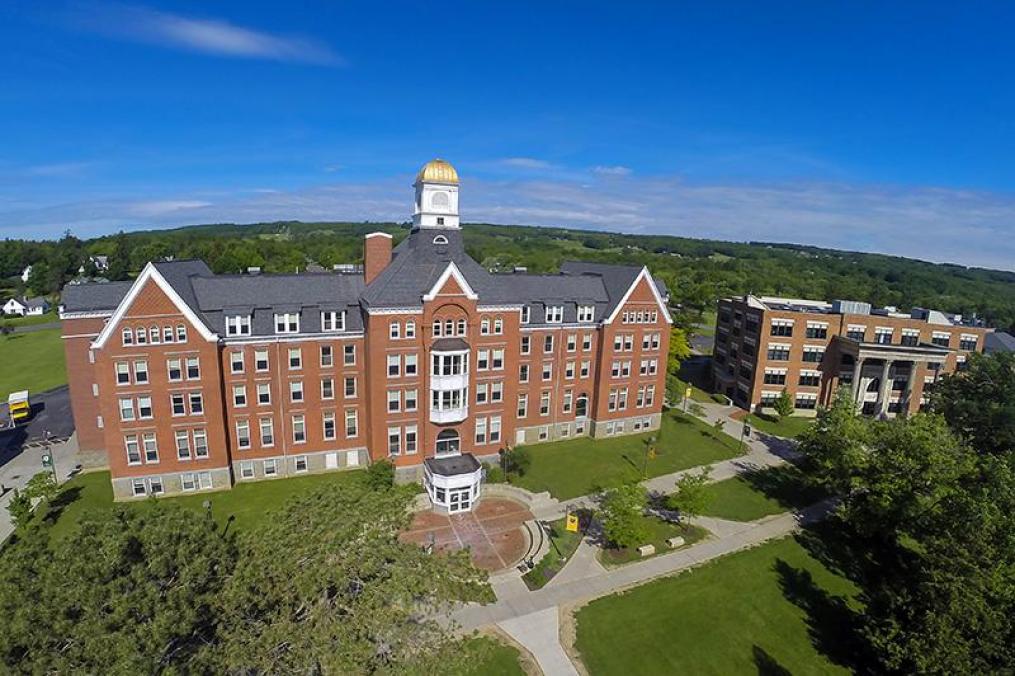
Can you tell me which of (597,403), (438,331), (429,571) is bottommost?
(597,403)

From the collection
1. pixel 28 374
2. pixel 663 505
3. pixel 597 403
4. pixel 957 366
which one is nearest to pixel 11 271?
pixel 28 374

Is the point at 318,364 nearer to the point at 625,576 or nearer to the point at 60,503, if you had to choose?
the point at 60,503

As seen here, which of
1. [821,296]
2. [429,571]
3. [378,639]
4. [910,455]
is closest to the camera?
[378,639]

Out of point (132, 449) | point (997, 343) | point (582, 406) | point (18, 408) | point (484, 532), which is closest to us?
point (484, 532)

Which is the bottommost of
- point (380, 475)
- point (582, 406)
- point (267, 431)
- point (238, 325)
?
point (380, 475)

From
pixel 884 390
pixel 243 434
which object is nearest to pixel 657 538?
pixel 243 434

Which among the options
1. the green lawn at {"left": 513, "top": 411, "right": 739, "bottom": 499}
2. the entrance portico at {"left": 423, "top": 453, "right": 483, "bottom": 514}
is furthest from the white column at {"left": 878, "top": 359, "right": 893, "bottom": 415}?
the entrance portico at {"left": 423, "top": 453, "right": 483, "bottom": 514}

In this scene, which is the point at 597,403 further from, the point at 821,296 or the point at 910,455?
the point at 821,296

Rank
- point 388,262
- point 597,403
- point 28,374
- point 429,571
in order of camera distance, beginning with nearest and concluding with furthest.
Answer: point 429,571 < point 388,262 < point 597,403 < point 28,374
